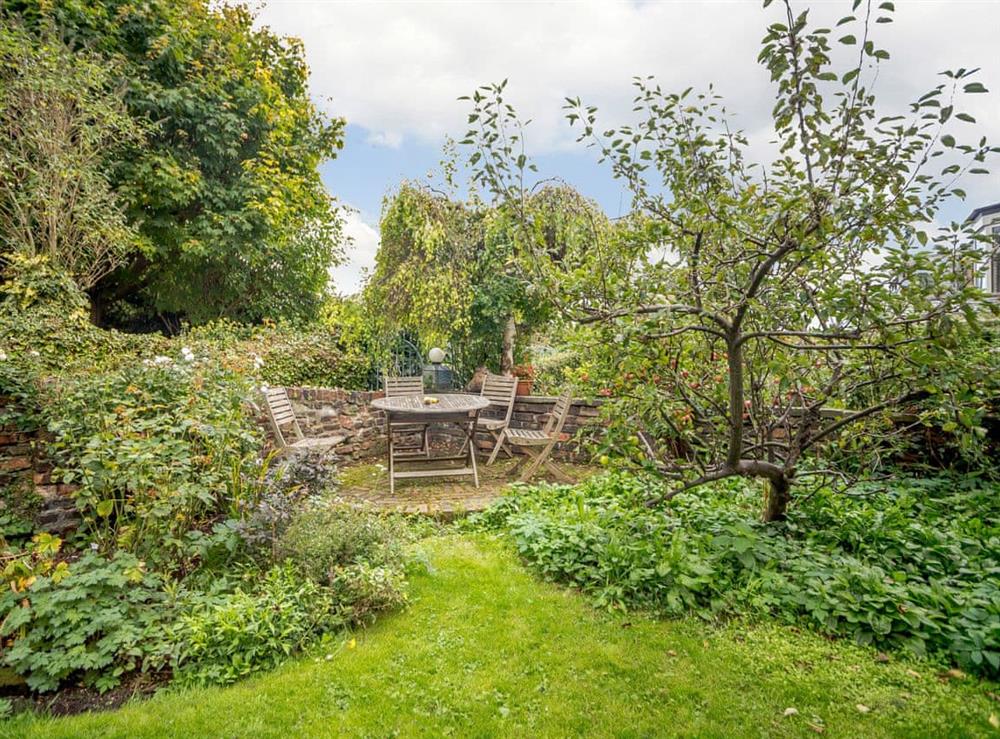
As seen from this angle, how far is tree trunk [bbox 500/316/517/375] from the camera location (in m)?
8.93

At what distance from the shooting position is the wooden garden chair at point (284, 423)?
16.1 feet

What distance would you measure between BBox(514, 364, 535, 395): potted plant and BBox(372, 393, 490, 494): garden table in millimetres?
1449

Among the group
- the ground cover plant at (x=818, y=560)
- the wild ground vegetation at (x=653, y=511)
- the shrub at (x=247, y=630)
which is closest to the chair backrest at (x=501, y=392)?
the wild ground vegetation at (x=653, y=511)

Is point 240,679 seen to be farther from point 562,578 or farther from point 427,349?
point 427,349

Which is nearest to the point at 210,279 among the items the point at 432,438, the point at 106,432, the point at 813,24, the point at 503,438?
the point at 432,438

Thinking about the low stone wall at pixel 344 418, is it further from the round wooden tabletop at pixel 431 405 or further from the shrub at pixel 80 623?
the shrub at pixel 80 623

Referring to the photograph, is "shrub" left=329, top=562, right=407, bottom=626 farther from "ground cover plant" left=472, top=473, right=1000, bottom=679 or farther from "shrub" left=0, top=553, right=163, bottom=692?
"ground cover plant" left=472, top=473, right=1000, bottom=679

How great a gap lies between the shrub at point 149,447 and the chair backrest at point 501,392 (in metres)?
3.37

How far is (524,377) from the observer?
28.1 ft

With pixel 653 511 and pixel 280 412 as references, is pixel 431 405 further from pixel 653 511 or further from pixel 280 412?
pixel 653 511

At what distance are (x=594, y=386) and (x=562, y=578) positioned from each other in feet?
4.93

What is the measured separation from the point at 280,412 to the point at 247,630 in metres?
3.12

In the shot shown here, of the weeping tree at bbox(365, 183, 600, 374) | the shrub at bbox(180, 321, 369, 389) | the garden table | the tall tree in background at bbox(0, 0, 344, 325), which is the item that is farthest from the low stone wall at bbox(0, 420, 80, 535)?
the tall tree in background at bbox(0, 0, 344, 325)

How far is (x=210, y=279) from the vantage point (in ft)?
36.9
